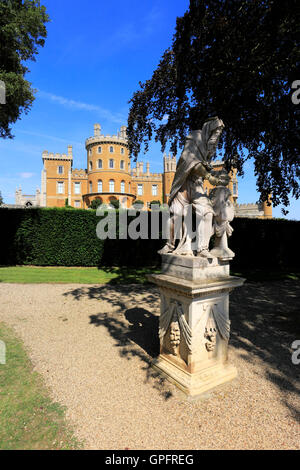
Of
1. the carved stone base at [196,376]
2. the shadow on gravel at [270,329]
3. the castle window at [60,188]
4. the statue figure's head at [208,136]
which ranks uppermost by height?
the castle window at [60,188]

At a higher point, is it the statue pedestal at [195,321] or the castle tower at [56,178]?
the castle tower at [56,178]

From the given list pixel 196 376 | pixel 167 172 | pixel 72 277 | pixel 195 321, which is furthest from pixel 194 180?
pixel 167 172

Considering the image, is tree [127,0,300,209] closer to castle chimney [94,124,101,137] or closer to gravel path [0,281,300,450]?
gravel path [0,281,300,450]

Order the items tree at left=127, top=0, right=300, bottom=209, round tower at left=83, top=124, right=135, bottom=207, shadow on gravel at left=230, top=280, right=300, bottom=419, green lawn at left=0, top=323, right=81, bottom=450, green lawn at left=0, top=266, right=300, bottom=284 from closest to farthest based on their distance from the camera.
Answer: green lawn at left=0, top=323, right=81, bottom=450 < shadow on gravel at left=230, top=280, right=300, bottom=419 < tree at left=127, top=0, right=300, bottom=209 < green lawn at left=0, top=266, right=300, bottom=284 < round tower at left=83, top=124, right=135, bottom=207

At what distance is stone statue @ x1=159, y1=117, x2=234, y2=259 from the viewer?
3385mm

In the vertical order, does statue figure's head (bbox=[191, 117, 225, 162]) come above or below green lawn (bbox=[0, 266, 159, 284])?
above

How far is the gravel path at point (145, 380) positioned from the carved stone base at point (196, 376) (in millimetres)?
105

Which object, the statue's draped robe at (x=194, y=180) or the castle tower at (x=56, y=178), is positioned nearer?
the statue's draped robe at (x=194, y=180)

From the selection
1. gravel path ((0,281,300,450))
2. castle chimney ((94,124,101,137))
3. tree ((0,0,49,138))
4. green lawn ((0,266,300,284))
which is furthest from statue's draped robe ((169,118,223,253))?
castle chimney ((94,124,101,137))

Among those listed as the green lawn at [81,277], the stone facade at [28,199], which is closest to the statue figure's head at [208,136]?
the green lawn at [81,277]

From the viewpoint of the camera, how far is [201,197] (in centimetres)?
345

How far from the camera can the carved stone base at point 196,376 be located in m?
3.16

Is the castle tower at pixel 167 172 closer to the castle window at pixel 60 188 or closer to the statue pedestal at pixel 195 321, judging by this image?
the castle window at pixel 60 188

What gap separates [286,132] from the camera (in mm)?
8578
